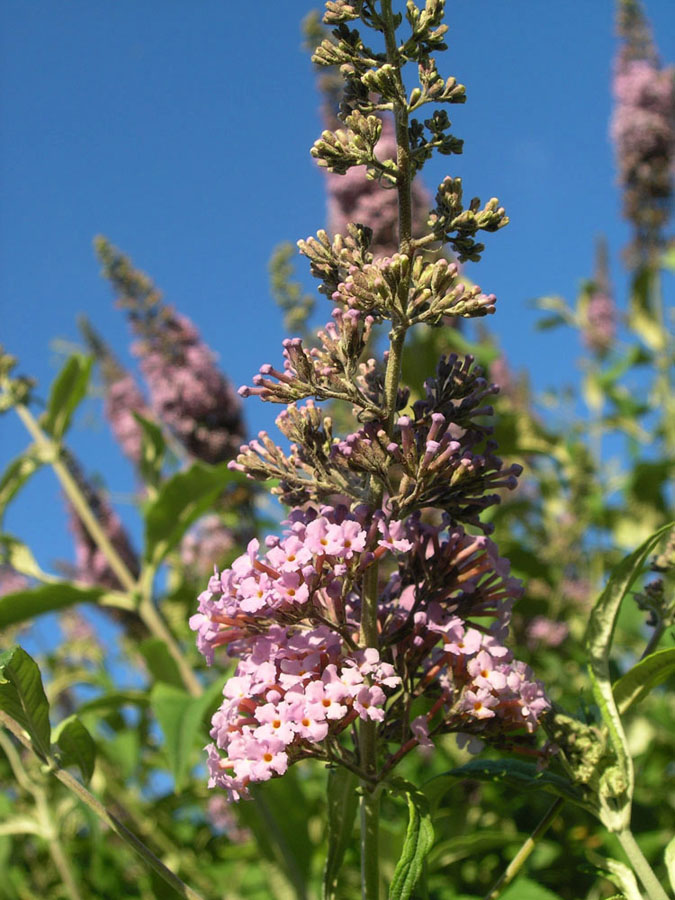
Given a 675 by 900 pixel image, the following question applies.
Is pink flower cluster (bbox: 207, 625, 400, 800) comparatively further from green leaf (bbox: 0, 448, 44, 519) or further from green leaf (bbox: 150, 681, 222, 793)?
green leaf (bbox: 0, 448, 44, 519)

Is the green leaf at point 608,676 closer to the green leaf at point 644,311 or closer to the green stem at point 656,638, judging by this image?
the green stem at point 656,638

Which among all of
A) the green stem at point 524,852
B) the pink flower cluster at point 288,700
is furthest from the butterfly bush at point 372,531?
the green stem at point 524,852

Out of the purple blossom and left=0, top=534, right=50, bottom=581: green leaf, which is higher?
the purple blossom

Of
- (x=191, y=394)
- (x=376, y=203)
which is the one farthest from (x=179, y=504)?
(x=376, y=203)

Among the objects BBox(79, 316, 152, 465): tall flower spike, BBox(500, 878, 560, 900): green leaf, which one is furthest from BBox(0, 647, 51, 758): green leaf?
BBox(79, 316, 152, 465): tall flower spike

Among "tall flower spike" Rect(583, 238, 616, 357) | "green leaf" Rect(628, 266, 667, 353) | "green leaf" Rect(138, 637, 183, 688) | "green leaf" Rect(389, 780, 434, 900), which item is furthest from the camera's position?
"tall flower spike" Rect(583, 238, 616, 357)

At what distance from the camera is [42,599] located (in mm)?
2635

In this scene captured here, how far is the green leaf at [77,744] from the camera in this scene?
1453mm

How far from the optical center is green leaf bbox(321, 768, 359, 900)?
4.58 ft

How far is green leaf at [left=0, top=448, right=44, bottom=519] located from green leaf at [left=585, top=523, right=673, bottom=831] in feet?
7.54

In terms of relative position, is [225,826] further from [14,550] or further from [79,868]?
[14,550]

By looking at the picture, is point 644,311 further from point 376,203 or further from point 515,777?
point 515,777

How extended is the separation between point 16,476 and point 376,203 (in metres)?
2.08

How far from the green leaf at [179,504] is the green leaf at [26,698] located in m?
1.26
